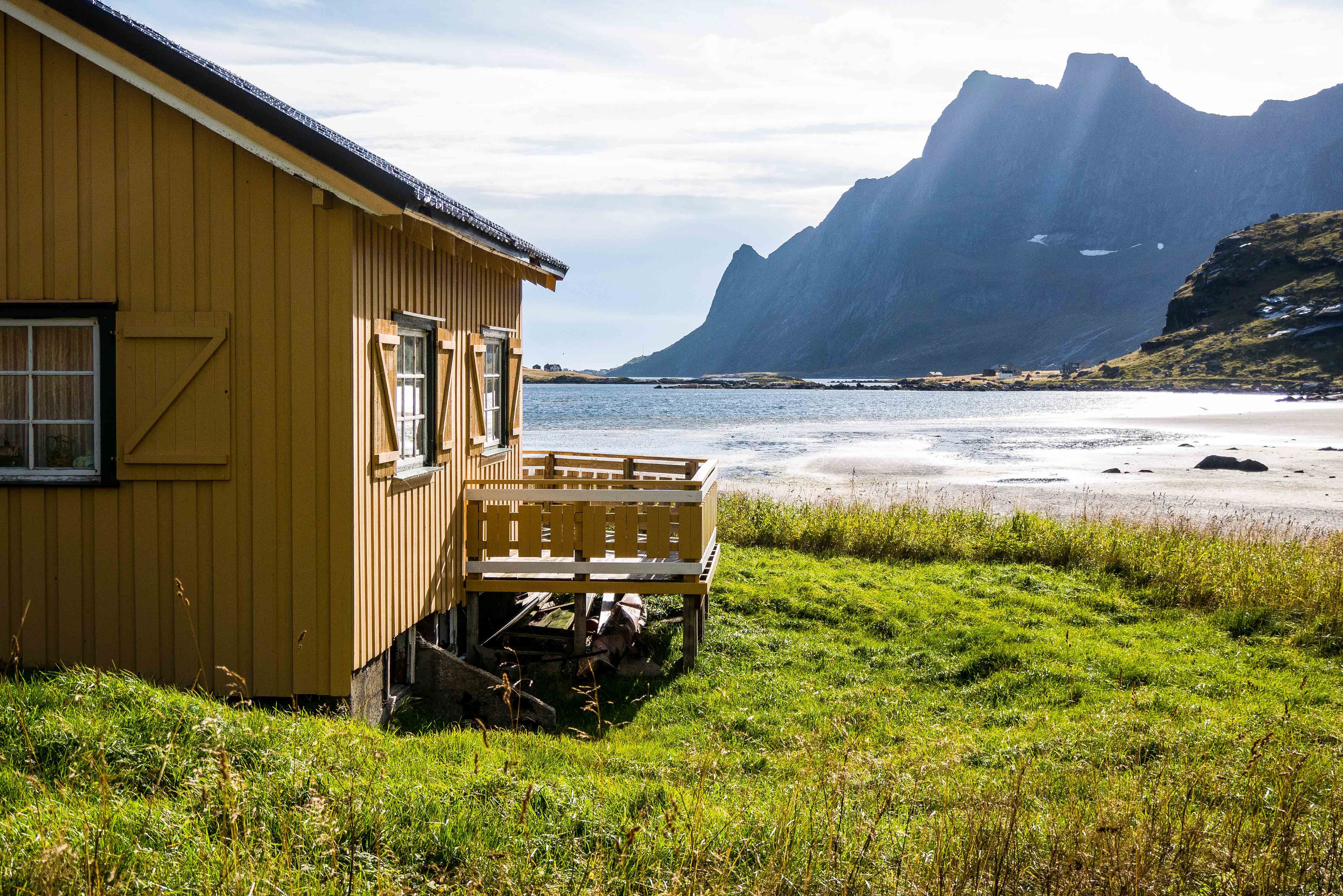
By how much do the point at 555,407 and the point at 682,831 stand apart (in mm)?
108752

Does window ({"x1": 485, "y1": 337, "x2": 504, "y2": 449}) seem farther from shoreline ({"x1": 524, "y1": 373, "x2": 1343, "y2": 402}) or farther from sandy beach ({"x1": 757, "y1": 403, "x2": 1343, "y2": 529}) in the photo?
shoreline ({"x1": 524, "y1": 373, "x2": 1343, "y2": 402})

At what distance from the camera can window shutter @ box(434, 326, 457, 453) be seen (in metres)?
9.44

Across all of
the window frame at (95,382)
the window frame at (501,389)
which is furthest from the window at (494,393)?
the window frame at (95,382)

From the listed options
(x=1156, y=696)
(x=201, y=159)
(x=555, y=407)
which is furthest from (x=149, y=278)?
(x=555, y=407)

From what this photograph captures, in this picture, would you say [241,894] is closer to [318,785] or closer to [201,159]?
[318,785]

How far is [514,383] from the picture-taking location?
1255 cm

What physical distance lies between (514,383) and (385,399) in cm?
459

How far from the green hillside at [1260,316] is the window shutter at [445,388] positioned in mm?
103084

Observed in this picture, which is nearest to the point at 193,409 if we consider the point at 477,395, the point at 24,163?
the point at 24,163

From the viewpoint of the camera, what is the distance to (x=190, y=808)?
4496 millimetres

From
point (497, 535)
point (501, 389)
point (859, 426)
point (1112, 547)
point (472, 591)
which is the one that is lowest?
point (1112, 547)

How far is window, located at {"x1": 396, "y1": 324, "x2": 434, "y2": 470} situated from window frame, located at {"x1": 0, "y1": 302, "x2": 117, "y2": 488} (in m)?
2.10

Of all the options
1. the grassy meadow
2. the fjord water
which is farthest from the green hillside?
the grassy meadow

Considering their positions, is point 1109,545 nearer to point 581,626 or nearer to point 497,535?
point 581,626
